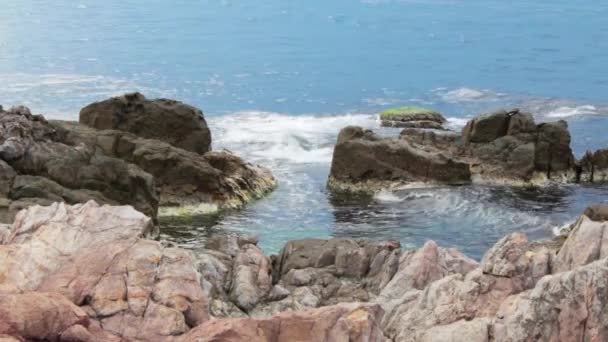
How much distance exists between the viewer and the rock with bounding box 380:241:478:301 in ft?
107

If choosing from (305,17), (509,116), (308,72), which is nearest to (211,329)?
(509,116)

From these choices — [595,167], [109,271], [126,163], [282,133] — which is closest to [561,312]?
[109,271]

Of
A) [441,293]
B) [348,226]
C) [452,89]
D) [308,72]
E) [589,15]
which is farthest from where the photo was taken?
[589,15]

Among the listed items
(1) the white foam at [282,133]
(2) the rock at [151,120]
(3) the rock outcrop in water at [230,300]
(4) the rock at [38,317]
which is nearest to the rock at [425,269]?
(3) the rock outcrop in water at [230,300]

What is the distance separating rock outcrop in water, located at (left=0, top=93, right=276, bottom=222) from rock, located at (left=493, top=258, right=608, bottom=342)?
23015mm

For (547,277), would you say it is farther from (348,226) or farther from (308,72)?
(308,72)

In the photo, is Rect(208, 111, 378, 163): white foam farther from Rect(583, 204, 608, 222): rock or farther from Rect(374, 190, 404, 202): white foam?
Rect(583, 204, 608, 222): rock

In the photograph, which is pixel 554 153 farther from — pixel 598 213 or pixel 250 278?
pixel 250 278

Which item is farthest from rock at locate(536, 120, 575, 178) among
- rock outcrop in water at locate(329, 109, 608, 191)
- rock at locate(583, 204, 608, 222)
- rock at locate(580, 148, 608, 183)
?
rock at locate(583, 204, 608, 222)

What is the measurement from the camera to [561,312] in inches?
960

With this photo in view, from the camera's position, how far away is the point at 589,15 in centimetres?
15288

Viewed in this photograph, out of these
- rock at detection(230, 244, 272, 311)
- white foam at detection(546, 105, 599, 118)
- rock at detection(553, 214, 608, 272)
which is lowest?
rock at detection(230, 244, 272, 311)

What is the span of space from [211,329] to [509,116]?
4664 cm

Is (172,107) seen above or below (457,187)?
above
